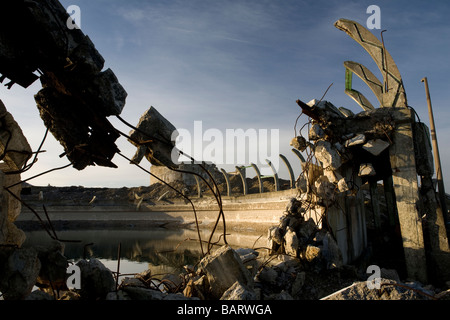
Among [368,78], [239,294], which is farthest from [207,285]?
[368,78]

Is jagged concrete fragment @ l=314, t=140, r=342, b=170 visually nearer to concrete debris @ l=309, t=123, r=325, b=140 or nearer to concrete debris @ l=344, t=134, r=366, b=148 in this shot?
concrete debris @ l=309, t=123, r=325, b=140

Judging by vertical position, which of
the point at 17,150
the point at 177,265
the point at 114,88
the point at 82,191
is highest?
the point at 82,191

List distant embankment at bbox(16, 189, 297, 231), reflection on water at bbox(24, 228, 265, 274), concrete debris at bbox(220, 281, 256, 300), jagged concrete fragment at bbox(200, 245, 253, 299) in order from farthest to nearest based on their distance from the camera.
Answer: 1. distant embankment at bbox(16, 189, 297, 231)
2. reflection on water at bbox(24, 228, 265, 274)
3. jagged concrete fragment at bbox(200, 245, 253, 299)
4. concrete debris at bbox(220, 281, 256, 300)

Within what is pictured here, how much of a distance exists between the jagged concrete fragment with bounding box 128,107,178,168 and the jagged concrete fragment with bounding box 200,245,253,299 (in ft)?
4.02

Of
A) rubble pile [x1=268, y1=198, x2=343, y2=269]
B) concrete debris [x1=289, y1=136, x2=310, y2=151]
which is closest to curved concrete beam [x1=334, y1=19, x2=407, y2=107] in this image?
concrete debris [x1=289, y1=136, x2=310, y2=151]

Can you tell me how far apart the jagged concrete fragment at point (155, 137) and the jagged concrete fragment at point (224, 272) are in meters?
1.22

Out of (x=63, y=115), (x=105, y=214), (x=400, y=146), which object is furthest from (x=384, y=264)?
(x=105, y=214)

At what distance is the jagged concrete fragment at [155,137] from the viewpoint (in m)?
3.09

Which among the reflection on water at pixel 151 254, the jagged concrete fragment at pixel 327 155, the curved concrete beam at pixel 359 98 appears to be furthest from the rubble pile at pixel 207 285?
the curved concrete beam at pixel 359 98

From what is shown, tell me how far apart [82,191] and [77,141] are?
119ft

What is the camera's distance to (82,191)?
3600 centimetres

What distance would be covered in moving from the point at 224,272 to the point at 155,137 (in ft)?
5.48

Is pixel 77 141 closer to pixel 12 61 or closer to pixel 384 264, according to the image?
pixel 12 61

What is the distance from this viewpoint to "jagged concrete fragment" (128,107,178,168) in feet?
10.1
